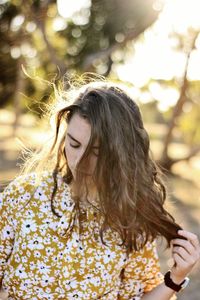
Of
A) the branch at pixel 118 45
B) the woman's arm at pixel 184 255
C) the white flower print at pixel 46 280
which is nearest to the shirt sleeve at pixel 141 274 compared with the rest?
the woman's arm at pixel 184 255

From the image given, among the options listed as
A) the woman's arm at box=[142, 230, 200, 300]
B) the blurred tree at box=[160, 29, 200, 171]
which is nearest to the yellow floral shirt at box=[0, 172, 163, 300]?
the woman's arm at box=[142, 230, 200, 300]

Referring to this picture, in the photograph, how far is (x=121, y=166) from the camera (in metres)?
1.81

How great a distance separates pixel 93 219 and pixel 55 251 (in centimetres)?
18

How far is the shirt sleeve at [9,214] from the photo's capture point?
1.88 m

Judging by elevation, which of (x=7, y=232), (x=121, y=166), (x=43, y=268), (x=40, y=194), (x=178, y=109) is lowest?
(x=178, y=109)

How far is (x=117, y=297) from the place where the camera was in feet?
6.59

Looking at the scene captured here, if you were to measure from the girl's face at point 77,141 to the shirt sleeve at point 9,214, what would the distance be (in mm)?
237

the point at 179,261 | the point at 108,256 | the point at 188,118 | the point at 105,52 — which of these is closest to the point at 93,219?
the point at 108,256

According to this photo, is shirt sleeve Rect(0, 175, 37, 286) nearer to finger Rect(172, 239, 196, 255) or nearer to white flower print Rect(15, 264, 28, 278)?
white flower print Rect(15, 264, 28, 278)

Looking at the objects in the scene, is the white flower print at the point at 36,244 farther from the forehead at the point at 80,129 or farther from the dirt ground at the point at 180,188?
the dirt ground at the point at 180,188

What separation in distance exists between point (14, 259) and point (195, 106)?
10.5 meters

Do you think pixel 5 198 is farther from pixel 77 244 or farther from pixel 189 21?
pixel 189 21

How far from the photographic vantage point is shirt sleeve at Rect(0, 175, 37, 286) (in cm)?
188

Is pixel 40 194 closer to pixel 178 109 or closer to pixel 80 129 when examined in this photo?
pixel 80 129
